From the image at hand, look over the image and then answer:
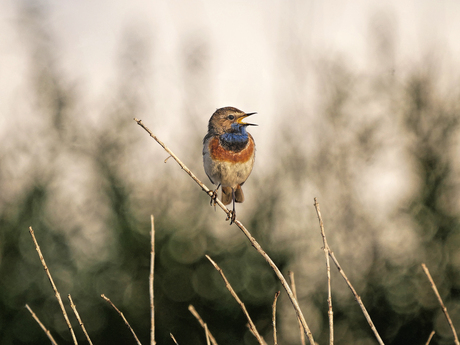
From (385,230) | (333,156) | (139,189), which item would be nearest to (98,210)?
(139,189)

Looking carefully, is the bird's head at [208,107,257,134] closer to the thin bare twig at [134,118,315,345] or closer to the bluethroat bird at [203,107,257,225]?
the bluethroat bird at [203,107,257,225]

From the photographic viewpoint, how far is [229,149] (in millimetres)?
4027

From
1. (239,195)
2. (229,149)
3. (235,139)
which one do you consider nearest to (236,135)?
(235,139)

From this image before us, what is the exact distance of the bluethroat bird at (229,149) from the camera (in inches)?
159

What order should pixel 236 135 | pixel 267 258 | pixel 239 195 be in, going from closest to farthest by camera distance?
pixel 267 258, pixel 236 135, pixel 239 195

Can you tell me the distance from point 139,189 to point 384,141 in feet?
17.7

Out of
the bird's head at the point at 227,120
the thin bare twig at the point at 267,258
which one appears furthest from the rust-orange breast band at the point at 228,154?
the thin bare twig at the point at 267,258

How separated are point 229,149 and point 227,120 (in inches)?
10.9

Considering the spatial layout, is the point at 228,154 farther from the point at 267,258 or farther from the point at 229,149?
the point at 267,258

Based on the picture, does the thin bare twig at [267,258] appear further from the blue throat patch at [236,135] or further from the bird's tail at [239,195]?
the bird's tail at [239,195]

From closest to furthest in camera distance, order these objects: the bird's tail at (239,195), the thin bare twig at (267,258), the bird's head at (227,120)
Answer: the thin bare twig at (267,258) → the bird's head at (227,120) → the bird's tail at (239,195)

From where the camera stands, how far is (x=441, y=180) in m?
9.77

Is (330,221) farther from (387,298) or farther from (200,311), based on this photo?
(200,311)

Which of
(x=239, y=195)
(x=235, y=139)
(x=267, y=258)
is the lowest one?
(x=267, y=258)
